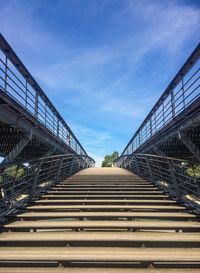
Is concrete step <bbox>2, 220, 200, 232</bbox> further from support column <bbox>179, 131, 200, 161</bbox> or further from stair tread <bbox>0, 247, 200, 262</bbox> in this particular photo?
support column <bbox>179, 131, 200, 161</bbox>

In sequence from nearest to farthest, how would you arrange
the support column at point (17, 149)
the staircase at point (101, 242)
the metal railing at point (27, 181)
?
the staircase at point (101, 242)
the metal railing at point (27, 181)
the support column at point (17, 149)

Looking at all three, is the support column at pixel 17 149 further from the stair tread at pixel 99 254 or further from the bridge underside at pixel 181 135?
the stair tread at pixel 99 254

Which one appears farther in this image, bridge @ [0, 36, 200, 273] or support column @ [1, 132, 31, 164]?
support column @ [1, 132, 31, 164]

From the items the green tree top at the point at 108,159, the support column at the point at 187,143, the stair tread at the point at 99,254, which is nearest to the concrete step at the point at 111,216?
the stair tread at the point at 99,254

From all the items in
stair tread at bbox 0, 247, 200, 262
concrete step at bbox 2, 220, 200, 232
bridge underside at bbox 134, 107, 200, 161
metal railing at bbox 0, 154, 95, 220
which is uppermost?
bridge underside at bbox 134, 107, 200, 161

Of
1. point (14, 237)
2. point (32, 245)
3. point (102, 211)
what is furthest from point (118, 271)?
point (102, 211)

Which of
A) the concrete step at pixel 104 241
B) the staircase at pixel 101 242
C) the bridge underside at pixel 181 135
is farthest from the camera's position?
the bridge underside at pixel 181 135

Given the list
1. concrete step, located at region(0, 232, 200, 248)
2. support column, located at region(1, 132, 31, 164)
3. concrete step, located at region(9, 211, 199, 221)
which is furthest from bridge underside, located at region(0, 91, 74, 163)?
concrete step, located at region(0, 232, 200, 248)

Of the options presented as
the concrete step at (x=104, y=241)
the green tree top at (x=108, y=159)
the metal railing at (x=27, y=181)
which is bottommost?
the concrete step at (x=104, y=241)

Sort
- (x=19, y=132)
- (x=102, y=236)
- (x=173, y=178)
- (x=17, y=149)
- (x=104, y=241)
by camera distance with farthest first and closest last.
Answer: (x=19, y=132) < (x=17, y=149) < (x=173, y=178) < (x=102, y=236) < (x=104, y=241)

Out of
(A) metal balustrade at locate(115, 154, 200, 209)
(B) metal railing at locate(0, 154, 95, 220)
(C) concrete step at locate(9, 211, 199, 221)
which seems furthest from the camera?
(A) metal balustrade at locate(115, 154, 200, 209)

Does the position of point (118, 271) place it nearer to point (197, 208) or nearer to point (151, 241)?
point (151, 241)

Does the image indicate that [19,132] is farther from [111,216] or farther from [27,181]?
[111,216]

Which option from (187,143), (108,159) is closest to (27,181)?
(187,143)
